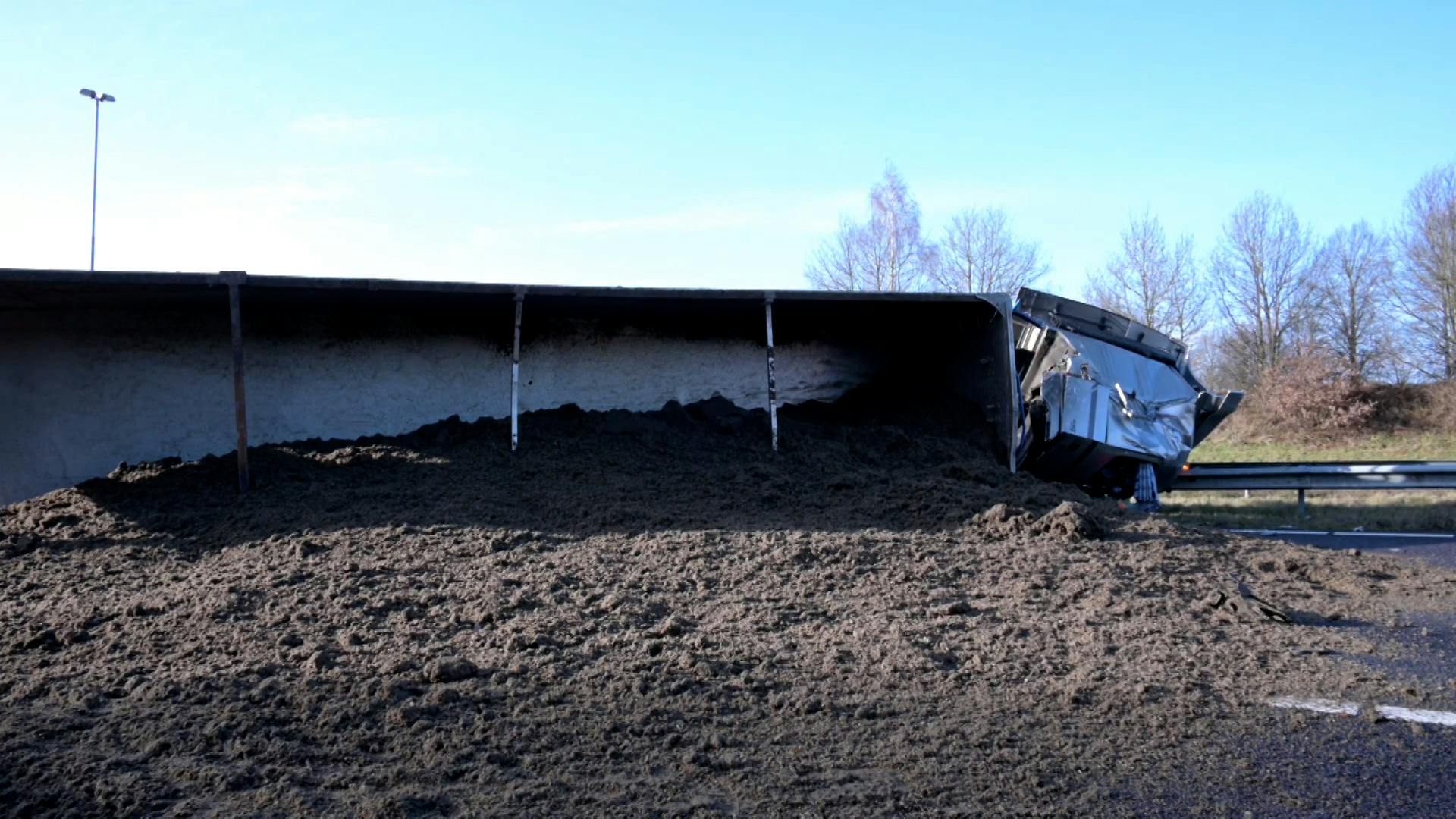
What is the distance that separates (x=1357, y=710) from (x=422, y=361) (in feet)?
31.6

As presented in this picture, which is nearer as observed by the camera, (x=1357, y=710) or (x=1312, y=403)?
(x=1357, y=710)

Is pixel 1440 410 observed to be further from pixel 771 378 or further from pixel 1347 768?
pixel 1347 768

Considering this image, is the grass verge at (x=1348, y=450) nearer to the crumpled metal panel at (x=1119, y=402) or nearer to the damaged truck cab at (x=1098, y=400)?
the damaged truck cab at (x=1098, y=400)

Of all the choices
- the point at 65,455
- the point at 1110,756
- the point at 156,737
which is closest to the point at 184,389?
the point at 65,455

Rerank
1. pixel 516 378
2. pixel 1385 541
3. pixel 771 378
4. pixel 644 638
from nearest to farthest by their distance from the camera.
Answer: pixel 644 638 → pixel 516 378 → pixel 1385 541 → pixel 771 378

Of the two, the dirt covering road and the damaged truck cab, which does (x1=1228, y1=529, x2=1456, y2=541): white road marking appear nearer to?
the damaged truck cab

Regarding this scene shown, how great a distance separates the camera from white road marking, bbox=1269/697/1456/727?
552cm

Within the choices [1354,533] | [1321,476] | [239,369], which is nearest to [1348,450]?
[1321,476]

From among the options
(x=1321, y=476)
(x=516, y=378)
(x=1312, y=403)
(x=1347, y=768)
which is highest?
(x=1312, y=403)

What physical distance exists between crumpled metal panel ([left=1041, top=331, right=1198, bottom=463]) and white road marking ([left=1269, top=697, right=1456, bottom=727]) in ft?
24.7

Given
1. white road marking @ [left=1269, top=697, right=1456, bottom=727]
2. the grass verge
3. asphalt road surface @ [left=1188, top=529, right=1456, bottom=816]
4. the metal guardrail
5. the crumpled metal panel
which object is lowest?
asphalt road surface @ [left=1188, top=529, right=1456, bottom=816]

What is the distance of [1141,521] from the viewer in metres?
10.3

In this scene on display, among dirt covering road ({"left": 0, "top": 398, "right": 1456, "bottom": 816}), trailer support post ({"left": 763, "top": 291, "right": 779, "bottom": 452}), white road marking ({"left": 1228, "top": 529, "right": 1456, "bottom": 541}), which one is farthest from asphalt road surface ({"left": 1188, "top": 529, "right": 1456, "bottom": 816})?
white road marking ({"left": 1228, "top": 529, "right": 1456, "bottom": 541})

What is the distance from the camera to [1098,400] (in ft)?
44.0
